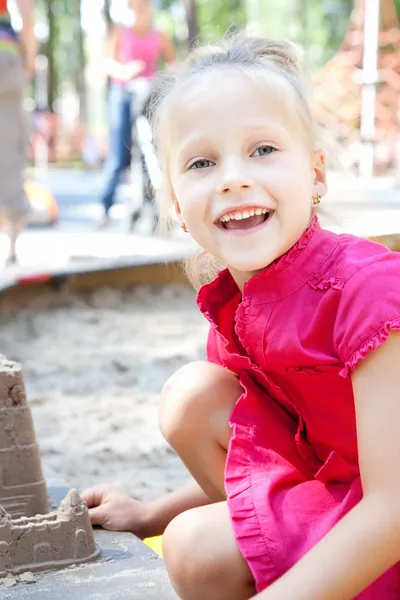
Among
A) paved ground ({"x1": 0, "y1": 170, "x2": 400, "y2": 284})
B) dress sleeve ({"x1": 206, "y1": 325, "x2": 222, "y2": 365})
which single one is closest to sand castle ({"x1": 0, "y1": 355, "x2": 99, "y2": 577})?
dress sleeve ({"x1": 206, "y1": 325, "x2": 222, "y2": 365})

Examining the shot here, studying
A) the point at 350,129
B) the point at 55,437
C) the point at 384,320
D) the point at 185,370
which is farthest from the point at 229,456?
the point at 350,129

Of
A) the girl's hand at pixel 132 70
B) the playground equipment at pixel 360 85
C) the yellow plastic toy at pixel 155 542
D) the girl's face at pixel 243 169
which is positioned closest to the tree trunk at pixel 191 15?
the playground equipment at pixel 360 85

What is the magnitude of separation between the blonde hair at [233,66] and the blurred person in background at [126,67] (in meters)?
5.52

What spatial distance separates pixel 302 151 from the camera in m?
1.51

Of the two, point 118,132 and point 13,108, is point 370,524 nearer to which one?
point 13,108

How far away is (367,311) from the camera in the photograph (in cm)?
130

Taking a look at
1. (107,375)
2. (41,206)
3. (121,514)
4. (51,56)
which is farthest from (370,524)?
(51,56)

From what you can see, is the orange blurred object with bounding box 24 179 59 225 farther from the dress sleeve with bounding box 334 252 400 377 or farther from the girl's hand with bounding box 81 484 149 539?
the dress sleeve with bounding box 334 252 400 377

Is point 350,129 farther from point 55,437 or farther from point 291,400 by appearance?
point 291,400

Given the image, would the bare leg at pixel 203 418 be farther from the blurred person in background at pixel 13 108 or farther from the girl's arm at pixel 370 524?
the blurred person in background at pixel 13 108

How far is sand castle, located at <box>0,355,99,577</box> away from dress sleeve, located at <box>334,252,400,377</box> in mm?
674

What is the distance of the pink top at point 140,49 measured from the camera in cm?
746

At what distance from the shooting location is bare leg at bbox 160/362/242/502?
166 cm

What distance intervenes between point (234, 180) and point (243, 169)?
0.10 feet
